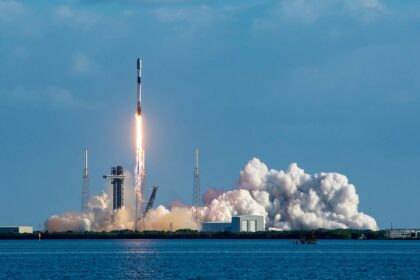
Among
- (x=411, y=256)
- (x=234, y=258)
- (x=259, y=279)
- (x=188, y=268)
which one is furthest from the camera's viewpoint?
(x=411, y=256)

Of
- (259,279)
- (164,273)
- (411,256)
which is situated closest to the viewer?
(259,279)

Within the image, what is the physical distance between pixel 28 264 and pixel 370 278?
4943cm

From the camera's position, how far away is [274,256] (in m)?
172

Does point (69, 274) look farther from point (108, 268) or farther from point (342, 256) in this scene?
point (342, 256)

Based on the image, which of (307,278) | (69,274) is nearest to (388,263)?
(307,278)

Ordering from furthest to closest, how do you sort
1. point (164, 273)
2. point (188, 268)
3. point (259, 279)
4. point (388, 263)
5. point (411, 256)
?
point (411, 256) → point (388, 263) → point (188, 268) → point (164, 273) → point (259, 279)

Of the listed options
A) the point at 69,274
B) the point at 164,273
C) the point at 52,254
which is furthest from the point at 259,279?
the point at 52,254

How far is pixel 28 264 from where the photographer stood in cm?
15262

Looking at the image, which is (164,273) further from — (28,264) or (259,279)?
(28,264)

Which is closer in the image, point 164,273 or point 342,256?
point 164,273

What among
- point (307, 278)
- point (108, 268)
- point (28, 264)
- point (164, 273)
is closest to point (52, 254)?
point (28, 264)

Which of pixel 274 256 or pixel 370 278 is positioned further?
pixel 274 256

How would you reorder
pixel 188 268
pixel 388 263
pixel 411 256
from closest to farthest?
1. pixel 188 268
2. pixel 388 263
3. pixel 411 256

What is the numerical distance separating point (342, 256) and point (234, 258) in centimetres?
1780
